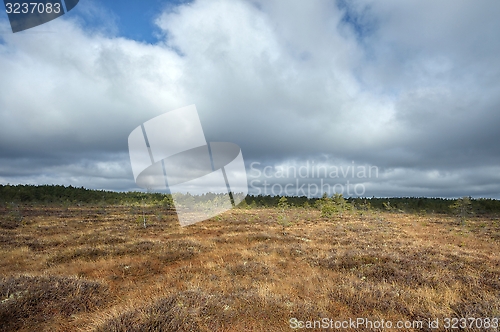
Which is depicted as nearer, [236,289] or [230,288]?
[236,289]

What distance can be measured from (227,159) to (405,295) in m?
9.28

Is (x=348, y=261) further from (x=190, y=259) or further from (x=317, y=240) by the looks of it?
(x=190, y=259)

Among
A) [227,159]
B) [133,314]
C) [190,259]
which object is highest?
[227,159]

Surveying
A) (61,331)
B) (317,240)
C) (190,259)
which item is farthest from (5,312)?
(317,240)

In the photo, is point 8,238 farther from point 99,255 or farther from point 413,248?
point 413,248

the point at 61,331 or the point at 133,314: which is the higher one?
the point at 133,314

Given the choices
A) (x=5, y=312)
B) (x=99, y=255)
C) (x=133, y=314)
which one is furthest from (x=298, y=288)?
(x=99, y=255)

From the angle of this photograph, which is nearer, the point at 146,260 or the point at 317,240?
the point at 146,260

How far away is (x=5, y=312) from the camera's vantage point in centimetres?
674

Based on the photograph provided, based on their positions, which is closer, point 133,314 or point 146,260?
point 133,314

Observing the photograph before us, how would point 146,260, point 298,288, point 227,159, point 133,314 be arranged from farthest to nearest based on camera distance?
point 146,260 → point 227,159 → point 298,288 → point 133,314

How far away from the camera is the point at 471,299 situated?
7.59 metres

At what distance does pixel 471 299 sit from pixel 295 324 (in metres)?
5.96

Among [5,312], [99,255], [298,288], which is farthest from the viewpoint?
[99,255]
